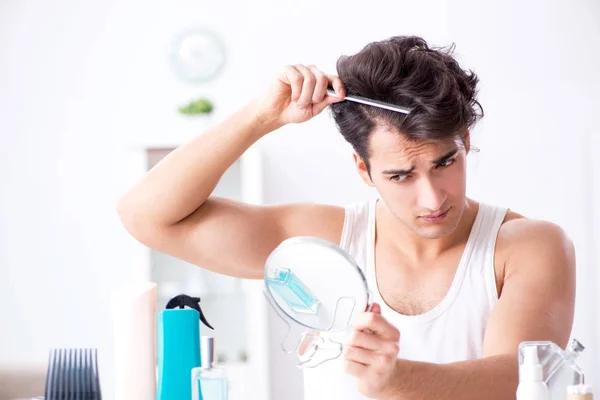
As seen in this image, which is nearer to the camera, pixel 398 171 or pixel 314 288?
pixel 314 288

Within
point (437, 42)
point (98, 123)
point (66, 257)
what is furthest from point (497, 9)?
point (66, 257)

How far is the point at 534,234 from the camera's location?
1.73m

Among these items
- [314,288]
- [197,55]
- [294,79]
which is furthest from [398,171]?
[197,55]

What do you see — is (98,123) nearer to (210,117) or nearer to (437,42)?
(210,117)

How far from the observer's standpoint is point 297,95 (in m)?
1.65

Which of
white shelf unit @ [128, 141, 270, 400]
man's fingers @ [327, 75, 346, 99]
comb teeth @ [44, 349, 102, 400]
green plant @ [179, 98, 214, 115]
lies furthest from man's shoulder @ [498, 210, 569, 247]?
green plant @ [179, 98, 214, 115]

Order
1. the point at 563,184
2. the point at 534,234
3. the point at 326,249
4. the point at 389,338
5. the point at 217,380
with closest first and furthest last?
the point at 389,338 → the point at 326,249 → the point at 217,380 → the point at 534,234 → the point at 563,184

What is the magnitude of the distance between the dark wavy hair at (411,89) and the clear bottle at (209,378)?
0.57m

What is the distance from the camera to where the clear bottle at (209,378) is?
4.57 feet

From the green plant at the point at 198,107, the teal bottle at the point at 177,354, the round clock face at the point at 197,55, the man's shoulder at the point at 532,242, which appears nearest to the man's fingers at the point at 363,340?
the teal bottle at the point at 177,354

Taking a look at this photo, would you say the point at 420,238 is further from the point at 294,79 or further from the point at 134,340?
the point at 134,340

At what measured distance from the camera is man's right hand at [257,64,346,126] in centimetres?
164

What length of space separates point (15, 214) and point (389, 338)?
10.3 feet

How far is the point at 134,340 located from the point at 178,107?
2.49 meters
